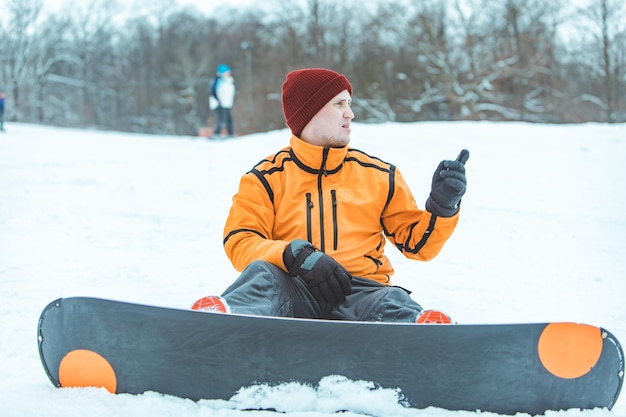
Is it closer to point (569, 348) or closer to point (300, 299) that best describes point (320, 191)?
point (300, 299)

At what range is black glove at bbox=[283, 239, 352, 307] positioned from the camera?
6.40 ft

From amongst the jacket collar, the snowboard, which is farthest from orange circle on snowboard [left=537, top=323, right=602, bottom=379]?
the jacket collar

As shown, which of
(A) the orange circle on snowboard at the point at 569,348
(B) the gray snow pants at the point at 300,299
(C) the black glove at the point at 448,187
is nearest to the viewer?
(A) the orange circle on snowboard at the point at 569,348

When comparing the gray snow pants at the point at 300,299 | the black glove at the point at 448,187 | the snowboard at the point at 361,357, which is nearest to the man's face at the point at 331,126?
the black glove at the point at 448,187

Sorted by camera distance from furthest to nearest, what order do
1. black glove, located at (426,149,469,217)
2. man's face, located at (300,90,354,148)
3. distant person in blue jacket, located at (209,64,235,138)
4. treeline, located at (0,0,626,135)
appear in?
treeline, located at (0,0,626,135) < distant person in blue jacket, located at (209,64,235,138) < man's face, located at (300,90,354,148) < black glove, located at (426,149,469,217)

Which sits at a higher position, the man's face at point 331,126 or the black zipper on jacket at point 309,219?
the man's face at point 331,126

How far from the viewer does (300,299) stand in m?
2.10

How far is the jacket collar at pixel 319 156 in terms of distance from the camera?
229 cm

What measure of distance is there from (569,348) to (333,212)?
98 centimetres

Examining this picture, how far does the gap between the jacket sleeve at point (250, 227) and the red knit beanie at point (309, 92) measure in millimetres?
310

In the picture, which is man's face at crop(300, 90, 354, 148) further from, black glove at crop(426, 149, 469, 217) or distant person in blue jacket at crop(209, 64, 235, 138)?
distant person in blue jacket at crop(209, 64, 235, 138)

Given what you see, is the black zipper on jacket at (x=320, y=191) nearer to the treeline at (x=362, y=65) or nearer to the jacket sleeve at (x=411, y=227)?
the jacket sleeve at (x=411, y=227)

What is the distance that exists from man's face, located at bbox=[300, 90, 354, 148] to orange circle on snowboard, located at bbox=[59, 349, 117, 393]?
115 centimetres

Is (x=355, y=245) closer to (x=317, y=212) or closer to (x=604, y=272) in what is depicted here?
(x=317, y=212)
